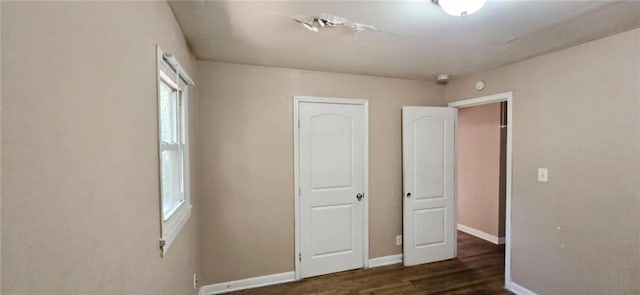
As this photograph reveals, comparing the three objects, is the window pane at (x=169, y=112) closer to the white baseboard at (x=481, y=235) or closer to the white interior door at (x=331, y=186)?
the white interior door at (x=331, y=186)

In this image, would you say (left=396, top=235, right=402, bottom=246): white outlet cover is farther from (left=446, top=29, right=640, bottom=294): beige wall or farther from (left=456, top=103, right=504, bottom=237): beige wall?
(left=456, top=103, right=504, bottom=237): beige wall

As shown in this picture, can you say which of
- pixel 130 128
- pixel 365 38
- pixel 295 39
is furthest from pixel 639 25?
pixel 130 128

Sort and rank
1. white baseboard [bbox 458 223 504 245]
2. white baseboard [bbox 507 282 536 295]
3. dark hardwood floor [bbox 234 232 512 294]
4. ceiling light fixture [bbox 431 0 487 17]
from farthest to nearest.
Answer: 1. white baseboard [bbox 458 223 504 245]
2. dark hardwood floor [bbox 234 232 512 294]
3. white baseboard [bbox 507 282 536 295]
4. ceiling light fixture [bbox 431 0 487 17]

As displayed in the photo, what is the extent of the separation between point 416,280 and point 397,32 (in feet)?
8.14

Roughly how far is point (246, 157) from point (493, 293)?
279cm

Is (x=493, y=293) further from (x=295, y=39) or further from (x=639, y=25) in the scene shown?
(x=295, y=39)

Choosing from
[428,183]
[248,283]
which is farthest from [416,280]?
[248,283]

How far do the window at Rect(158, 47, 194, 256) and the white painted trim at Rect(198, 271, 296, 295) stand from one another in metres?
1.06

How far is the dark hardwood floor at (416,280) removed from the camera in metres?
2.54

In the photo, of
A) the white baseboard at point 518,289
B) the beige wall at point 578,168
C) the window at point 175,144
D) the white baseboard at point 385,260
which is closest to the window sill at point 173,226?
the window at point 175,144

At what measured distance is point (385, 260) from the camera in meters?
3.07

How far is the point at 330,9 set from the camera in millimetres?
1472

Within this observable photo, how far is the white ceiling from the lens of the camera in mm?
1463

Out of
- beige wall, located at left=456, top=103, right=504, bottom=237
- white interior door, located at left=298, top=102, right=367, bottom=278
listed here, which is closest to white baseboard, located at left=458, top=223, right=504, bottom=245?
beige wall, located at left=456, top=103, right=504, bottom=237
